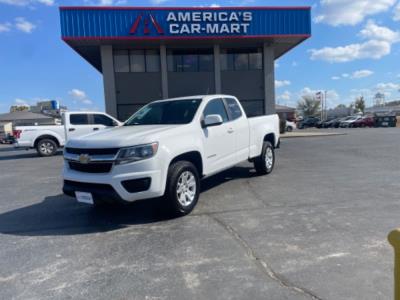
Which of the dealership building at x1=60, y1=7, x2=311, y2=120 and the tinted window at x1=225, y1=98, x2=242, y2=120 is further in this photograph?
the dealership building at x1=60, y1=7, x2=311, y2=120

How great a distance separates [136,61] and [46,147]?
1029cm

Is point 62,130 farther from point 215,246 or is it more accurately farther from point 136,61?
point 215,246

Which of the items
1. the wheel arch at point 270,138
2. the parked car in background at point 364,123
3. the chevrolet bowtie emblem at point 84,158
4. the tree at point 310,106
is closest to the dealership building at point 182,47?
the wheel arch at point 270,138

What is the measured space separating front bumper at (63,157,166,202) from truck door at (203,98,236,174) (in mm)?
1322

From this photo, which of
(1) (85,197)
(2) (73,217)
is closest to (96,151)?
(1) (85,197)

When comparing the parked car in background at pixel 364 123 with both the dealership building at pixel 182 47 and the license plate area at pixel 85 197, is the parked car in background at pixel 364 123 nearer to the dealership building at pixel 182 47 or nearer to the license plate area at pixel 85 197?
the dealership building at pixel 182 47

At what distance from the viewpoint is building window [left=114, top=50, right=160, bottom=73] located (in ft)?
72.3

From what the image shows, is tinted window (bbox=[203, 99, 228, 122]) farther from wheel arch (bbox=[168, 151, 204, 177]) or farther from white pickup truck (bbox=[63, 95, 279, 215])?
wheel arch (bbox=[168, 151, 204, 177])

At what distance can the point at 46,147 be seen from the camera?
14.5 m

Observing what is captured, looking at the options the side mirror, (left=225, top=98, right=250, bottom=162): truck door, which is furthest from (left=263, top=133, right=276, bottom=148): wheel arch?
the side mirror

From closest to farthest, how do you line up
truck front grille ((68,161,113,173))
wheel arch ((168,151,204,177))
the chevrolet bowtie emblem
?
truck front grille ((68,161,113,173))
the chevrolet bowtie emblem
wheel arch ((168,151,204,177))

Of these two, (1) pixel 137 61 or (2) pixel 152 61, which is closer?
(1) pixel 137 61

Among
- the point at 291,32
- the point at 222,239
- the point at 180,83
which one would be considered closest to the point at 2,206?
the point at 222,239

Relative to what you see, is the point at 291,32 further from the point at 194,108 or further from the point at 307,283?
the point at 307,283
